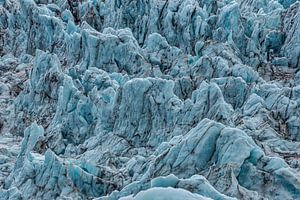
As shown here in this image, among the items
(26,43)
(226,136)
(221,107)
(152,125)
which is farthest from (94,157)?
(26,43)

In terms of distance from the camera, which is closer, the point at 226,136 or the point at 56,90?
the point at 226,136

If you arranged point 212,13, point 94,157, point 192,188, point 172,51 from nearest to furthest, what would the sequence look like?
point 192,188
point 94,157
point 172,51
point 212,13

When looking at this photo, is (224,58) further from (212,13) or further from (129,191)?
(129,191)

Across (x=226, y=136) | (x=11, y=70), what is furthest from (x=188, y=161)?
(x=11, y=70)

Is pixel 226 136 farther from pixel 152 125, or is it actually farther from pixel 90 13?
pixel 90 13

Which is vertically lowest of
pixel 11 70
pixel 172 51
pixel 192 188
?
pixel 11 70

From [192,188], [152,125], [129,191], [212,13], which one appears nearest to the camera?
[192,188]

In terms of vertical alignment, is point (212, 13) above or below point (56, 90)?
above
